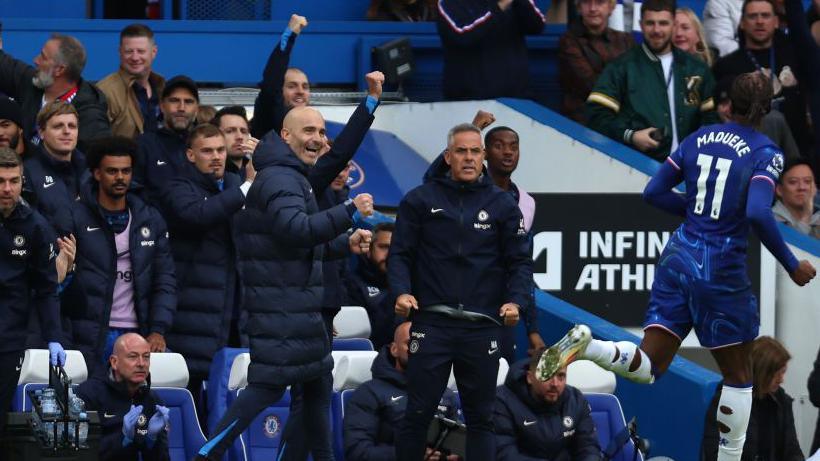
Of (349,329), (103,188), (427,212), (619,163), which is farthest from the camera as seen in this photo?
(619,163)

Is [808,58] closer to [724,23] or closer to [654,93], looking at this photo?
[724,23]

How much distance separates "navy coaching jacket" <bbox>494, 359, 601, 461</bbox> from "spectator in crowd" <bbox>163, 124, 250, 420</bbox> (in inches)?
A: 67.1

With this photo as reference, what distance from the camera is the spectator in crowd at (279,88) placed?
38.4 feet

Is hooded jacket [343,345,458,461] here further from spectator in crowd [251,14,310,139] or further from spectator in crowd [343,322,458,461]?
spectator in crowd [251,14,310,139]

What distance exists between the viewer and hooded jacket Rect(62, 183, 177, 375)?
10453 millimetres

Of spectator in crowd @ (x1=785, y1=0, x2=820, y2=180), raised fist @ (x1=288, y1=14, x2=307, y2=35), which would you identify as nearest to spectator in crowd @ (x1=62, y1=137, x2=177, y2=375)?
raised fist @ (x1=288, y1=14, x2=307, y2=35)

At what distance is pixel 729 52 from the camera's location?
15.0 m

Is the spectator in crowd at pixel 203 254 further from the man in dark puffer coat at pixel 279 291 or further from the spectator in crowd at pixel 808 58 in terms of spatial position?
the spectator in crowd at pixel 808 58

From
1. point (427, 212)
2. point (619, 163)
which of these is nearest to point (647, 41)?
point (619, 163)

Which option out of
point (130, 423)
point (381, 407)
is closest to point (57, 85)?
point (130, 423)

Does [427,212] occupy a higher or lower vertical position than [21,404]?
higher

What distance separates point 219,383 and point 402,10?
619 centimetres

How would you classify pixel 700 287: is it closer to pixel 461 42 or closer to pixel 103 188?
pixel 103 188

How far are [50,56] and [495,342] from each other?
13.0ft
